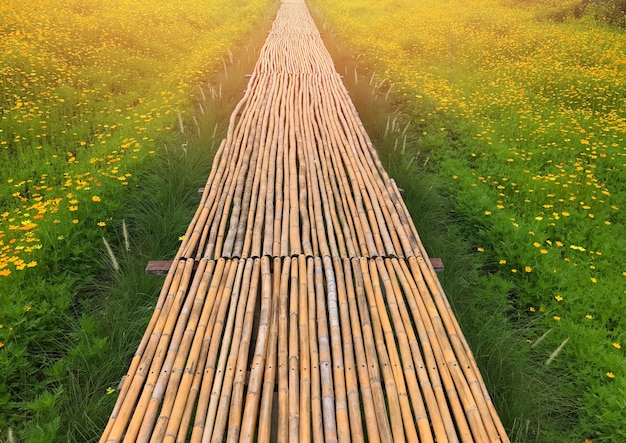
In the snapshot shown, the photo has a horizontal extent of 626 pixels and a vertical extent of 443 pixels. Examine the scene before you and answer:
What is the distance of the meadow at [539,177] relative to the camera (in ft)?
7.83

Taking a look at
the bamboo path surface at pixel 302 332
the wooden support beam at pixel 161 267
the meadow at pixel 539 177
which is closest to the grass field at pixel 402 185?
the meadow at pixel 539 177

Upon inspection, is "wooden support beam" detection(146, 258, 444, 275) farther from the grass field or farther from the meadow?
the meadow

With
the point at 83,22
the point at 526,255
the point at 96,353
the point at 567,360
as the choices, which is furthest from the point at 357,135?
the point at 83,22

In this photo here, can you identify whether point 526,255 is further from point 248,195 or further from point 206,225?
point 206,225

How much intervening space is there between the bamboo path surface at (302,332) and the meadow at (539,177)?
0.56 meters

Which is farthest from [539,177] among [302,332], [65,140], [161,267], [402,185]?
[65,140]

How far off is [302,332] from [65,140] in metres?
3.82

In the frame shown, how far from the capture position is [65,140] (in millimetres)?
4414

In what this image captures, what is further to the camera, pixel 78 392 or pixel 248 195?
pixel 248 195

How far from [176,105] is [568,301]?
15.6 feet

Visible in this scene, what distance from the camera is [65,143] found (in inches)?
171

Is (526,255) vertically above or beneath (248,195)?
beneath

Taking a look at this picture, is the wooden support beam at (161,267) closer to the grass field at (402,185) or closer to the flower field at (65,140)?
the grass field at (402,185)

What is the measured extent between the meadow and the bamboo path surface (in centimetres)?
56
